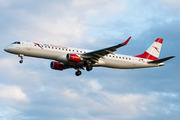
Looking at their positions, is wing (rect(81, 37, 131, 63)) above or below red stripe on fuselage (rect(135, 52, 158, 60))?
below

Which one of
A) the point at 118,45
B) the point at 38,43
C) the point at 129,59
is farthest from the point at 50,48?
the point at 129,59

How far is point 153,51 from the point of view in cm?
6147

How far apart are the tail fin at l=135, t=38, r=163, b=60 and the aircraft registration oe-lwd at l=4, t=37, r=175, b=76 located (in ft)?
4.37

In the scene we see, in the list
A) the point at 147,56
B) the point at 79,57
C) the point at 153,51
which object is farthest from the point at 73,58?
the point at 153,51

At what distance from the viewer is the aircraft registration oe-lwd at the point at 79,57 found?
4812cm

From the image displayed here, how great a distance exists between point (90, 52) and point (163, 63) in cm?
1646

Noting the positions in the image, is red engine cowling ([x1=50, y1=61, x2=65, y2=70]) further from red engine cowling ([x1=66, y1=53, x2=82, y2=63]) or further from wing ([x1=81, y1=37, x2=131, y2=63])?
red engine cowling ([x1=66, y1=53, x2=82, y2=63])

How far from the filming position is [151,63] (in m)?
57.6

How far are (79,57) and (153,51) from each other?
19308 millimetres

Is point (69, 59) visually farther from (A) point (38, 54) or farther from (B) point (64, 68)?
(B) point (64, 68)

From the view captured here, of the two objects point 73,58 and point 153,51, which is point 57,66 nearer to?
point 73,58

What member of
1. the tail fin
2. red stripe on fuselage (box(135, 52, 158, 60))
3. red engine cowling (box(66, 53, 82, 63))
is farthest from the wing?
the tail fin

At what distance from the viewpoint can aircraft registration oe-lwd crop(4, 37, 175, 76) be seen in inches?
1895

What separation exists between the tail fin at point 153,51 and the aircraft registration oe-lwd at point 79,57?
4.37ft
